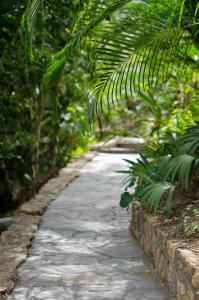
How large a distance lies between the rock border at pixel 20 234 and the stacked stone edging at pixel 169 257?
857 millimetres

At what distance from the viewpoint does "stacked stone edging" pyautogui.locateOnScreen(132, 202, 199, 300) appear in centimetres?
301

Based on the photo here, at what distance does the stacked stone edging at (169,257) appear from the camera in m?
3.01

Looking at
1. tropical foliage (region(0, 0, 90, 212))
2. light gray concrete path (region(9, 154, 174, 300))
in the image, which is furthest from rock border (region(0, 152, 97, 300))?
tropical foliage (region(0, 0, 90, 212))

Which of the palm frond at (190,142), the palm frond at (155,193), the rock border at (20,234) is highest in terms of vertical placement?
the palm frond at (190,142)

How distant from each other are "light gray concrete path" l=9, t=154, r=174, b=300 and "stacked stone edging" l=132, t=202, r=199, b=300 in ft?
0.27

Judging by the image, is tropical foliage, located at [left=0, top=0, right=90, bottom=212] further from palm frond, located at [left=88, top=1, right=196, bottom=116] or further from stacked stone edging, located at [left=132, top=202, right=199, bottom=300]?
stacked stone edging, located at [left=132, top=202, right=199, bottom=300]

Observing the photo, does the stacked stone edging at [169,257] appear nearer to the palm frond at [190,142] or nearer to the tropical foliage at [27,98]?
the palm frond at [190,142]

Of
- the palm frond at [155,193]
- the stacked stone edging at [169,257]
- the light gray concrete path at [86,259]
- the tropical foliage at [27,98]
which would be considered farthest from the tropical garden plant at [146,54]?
the tropical foliage at [27,98]

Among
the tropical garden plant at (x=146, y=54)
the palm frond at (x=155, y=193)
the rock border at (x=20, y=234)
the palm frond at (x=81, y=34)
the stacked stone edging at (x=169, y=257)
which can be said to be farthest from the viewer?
the palm frond at (x=81, y=34)

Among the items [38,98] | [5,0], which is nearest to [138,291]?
[5,0]

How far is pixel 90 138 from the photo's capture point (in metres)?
12.0

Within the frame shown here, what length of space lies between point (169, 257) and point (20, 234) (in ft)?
5.18

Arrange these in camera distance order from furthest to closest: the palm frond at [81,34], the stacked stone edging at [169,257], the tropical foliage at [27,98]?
the tropical foliage at [27,98] < the palm frond at [81,34] < the stacked stone edging at [169,257]

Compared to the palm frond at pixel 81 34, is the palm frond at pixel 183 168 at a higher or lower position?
lower
